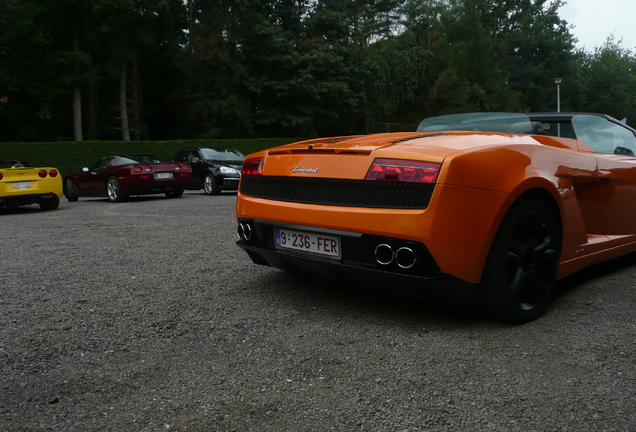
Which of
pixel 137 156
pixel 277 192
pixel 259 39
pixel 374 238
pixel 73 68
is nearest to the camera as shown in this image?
pixel 374 238

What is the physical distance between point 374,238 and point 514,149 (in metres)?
0.93

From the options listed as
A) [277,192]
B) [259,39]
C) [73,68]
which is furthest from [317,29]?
[277,192]

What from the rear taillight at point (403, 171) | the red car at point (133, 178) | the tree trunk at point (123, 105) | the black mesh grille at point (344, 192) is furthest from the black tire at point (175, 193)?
the tree trunk at point (123, 105)

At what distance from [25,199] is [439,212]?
34.0ft

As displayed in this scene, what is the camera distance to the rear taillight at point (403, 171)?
284 centimetres

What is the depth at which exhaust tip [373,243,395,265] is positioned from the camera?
2938 mm

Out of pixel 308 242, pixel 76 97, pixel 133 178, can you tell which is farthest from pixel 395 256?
pixel 76 97

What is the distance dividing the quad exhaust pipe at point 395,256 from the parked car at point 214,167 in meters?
12.1

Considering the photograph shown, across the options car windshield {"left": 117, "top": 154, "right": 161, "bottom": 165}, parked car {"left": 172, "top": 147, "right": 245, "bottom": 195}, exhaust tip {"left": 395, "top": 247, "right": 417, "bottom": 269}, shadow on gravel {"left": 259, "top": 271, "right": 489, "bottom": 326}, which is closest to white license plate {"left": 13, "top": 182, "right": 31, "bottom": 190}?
car windshield {"left": 117, "top": 154, "right": 161, "bottom": 165}

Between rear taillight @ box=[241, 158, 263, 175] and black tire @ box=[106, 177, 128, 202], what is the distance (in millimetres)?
10192

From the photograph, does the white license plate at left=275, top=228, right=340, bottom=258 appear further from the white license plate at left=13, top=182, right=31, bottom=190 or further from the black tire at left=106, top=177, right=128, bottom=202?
the black tire at left=106, top=177, right=128, bottom=202

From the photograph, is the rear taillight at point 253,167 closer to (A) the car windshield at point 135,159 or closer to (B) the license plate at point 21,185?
(B) the license plate at point 21,185

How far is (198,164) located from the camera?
15852mm

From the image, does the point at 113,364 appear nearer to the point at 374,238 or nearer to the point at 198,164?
the point at 374,238
